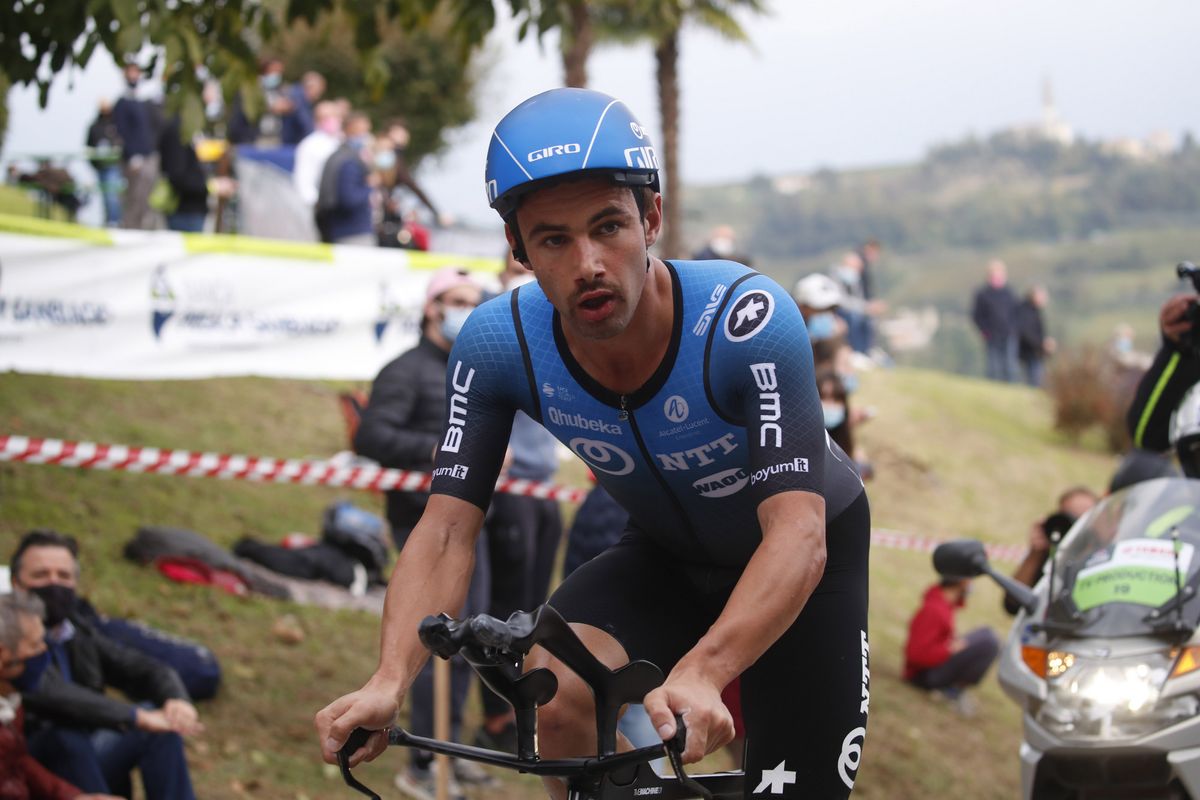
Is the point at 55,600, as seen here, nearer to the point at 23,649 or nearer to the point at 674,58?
the point at 23,649

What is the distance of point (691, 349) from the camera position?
348cm

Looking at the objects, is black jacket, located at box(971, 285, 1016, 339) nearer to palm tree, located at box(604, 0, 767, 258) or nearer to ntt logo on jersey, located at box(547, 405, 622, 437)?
palm tree, located at box(604, 0, 767, 258)

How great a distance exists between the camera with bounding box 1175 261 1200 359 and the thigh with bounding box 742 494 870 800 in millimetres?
2804

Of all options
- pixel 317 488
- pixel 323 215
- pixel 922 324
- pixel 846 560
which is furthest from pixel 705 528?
pixel 922 324

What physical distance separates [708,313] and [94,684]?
13.4 ft

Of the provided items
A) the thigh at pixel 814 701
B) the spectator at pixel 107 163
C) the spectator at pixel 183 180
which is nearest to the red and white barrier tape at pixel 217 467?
the thigh at pixel 814 701

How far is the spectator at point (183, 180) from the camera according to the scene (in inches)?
547

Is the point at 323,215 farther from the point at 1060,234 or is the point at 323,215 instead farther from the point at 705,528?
the point at 1060,234

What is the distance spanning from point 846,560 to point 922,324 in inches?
3869

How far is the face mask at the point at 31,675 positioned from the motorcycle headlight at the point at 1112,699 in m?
3.88

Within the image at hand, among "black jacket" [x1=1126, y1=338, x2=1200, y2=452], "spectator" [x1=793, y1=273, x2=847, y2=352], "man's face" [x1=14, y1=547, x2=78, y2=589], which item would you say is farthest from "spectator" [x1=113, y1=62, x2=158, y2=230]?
"black jacket" [x1=1126, y1=338, x2=1200, y2=452]

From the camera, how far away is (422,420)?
26.2 ft

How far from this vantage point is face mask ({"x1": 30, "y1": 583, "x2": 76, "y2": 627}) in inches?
251

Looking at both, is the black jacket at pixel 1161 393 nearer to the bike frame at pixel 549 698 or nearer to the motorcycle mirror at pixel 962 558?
the motorcycle mirror at pixel 962 558
